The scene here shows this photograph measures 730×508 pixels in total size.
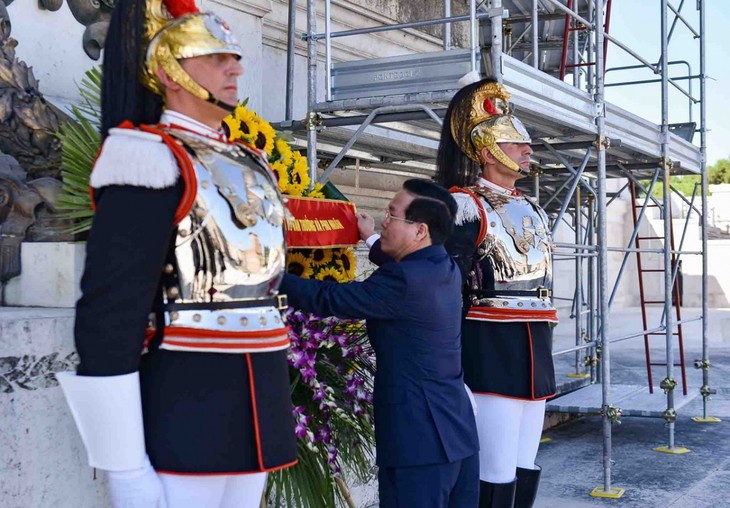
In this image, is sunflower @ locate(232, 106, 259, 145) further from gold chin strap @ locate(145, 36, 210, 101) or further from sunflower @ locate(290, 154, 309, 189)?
gold chin strap @ locate(145, 36, 210, 101)

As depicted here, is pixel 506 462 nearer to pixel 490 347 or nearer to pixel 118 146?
pixel 490 347

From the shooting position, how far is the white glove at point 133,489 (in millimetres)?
1905

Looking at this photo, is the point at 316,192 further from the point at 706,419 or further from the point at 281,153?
the point at 706,419

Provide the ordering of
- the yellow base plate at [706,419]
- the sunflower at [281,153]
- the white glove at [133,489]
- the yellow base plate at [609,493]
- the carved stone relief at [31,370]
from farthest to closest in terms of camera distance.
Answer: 1. the yellow base plate at [706,419]
2. the yellow base plate at [609,493]
3. the sunflower at [281,153]
4. the carved stone relief at [31,370]
5. the white glove at [133,489]

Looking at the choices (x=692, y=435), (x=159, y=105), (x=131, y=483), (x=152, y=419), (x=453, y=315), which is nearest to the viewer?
(x=131, y=483)

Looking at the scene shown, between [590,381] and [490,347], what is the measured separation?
15.7ft

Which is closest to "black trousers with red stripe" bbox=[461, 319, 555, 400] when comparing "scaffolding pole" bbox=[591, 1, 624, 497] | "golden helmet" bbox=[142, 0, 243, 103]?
"golden helmet" bbox=[142, 0, 243, 103]

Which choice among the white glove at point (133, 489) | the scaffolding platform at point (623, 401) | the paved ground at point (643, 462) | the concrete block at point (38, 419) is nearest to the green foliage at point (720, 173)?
the paved ground at point (643, 462)

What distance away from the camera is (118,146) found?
77.6 inches

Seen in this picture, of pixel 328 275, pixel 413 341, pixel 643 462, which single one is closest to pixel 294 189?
pixel 328 275

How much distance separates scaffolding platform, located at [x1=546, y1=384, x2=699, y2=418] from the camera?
6527 millimetres

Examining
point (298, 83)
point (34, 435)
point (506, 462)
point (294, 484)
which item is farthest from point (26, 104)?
point (298, 83)

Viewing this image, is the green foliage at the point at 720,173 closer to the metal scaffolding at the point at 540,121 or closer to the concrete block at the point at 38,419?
the metal scaffolding at the point at 540,121

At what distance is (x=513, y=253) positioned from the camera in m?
3.53
